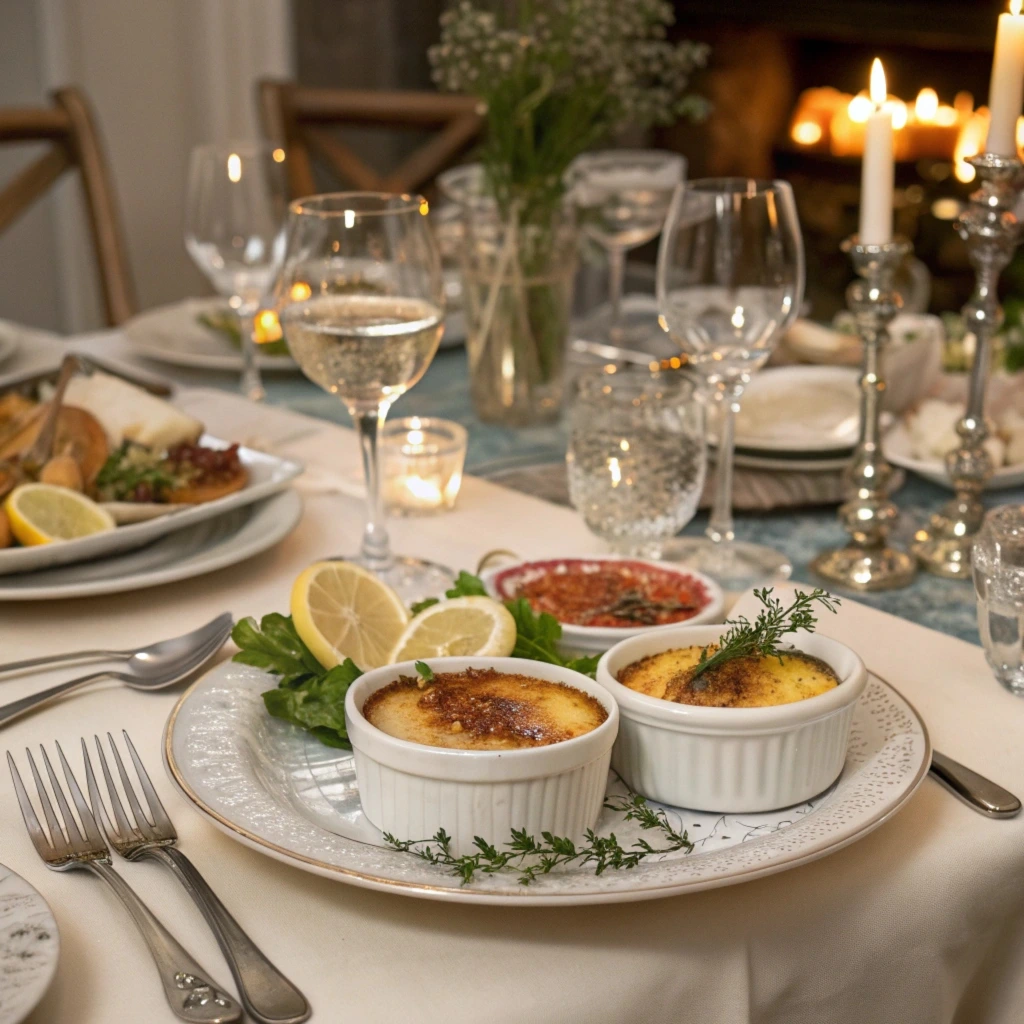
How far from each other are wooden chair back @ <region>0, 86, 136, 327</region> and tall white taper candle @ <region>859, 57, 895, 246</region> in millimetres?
1607

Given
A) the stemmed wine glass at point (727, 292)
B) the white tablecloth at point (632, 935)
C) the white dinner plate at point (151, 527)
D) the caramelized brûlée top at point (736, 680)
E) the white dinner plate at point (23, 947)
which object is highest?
the stemmed wine glass at point (727, 292)

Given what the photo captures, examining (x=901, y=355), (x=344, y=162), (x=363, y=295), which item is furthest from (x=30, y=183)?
(x=901, y=355)

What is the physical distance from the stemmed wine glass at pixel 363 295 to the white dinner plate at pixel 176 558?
13 cm

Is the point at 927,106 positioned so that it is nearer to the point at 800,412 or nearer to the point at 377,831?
the point at 800,412

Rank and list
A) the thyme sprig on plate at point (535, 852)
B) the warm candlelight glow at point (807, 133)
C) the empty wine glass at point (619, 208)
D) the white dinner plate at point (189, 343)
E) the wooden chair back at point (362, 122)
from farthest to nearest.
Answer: the warm candlelight glow at point (807, 133)
the wooden chair back at point (362, 122)
the empty wine glass at point (619, 208)
the white dinner plate at point (189, 343)
the thyme sprig on plate at point (535, 852)

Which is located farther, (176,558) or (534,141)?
(534,141)

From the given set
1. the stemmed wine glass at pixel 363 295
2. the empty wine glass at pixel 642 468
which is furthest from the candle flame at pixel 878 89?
the stemmed wine glass at pixel 363 295

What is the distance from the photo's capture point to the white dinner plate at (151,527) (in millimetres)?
1048

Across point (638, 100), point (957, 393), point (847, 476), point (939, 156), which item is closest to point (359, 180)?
point (638, 100)

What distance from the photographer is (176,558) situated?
3.72 feet

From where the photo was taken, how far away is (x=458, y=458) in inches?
51.5

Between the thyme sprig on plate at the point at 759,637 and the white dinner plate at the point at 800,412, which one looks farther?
the white dinner plate at the point at 800,412

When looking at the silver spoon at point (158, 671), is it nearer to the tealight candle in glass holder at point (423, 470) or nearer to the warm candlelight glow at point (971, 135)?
the tealight candle in glass holder at point (423, 470)

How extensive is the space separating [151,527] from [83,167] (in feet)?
5.15
